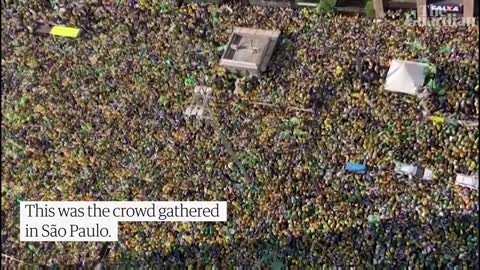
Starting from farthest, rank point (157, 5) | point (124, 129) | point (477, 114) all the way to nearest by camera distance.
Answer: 1. point (157, 5)
2. point (124, 129)
3. point (477, 114)

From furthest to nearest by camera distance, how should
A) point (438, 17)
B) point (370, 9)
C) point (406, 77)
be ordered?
A: point (370, 9) < point (438, 17) < point (406, 77)

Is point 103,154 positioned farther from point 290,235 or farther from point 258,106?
point 290,235

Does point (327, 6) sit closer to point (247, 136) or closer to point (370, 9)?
point (370, 9)

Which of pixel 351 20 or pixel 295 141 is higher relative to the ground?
pixel 351 20

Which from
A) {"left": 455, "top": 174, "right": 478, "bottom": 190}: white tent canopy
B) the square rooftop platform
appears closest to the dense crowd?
{"left": 455, "top": 174, "right": 478, "bottom": 190}: white tent canopy

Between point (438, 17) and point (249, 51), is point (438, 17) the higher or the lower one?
the higher one

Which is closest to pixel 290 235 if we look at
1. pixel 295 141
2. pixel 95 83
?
pixel 295 141

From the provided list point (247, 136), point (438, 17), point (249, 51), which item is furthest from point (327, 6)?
point (247, 136)
